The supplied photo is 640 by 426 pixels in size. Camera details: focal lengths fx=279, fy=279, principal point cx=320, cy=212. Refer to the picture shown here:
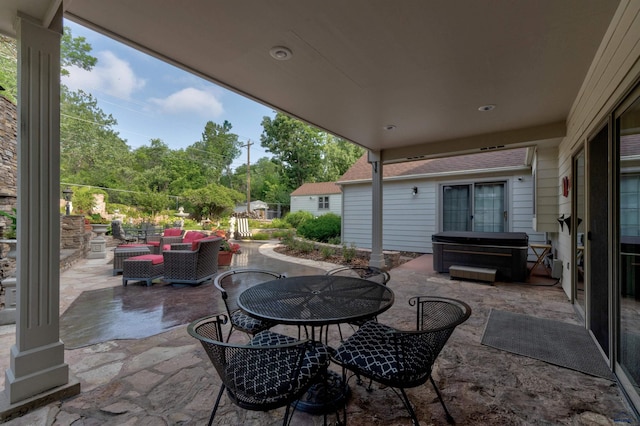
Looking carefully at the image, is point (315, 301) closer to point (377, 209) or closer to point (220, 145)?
point (377, 209)

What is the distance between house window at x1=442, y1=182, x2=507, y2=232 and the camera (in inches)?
295

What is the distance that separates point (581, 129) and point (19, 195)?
5211mm

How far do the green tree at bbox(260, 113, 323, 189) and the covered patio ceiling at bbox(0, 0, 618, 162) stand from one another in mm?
21104

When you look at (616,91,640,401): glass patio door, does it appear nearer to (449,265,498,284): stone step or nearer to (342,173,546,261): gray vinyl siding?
(449,265,498,284): stone step

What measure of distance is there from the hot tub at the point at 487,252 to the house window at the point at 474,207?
2082mm

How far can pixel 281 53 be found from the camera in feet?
8.47

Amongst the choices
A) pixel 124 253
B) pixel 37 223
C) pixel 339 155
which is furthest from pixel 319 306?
pixel 339 155

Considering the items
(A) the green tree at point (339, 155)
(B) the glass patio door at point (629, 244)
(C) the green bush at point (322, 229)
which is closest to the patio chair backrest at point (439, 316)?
(B) the glass patio door at point (629, 244)

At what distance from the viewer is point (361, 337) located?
1889 millimetres

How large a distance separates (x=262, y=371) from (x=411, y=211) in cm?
797

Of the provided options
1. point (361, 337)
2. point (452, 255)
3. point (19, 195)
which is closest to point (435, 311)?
point (361, 337)

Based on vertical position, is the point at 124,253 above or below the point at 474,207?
below

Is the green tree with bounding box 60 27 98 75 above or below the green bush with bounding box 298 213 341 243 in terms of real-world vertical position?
above

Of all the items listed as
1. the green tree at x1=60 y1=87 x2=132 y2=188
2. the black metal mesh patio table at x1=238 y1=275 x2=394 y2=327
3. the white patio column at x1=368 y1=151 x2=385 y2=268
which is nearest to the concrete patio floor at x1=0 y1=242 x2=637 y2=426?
the black metal mesh patio table at x1=238 y1=275 x2=394 y2=327
